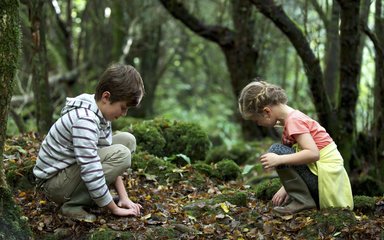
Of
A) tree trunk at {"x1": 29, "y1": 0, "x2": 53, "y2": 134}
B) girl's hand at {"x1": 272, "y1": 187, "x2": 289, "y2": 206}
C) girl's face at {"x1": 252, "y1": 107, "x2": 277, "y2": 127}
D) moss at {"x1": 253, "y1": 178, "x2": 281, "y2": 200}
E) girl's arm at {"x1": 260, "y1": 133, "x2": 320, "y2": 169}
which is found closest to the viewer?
girl's arm at {"x1": 260, "y1": 133, "x2": 320, "y2": 169}

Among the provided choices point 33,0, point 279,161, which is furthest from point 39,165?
point 33,0

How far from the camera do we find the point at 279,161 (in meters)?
4.08

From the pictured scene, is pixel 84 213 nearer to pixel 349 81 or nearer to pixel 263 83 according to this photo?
pixel 263 83

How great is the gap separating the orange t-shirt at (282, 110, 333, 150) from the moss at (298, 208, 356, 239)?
21.6 inches

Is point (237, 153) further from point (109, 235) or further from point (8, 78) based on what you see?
point (8, 78)

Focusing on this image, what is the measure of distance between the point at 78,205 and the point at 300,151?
1.84 metres

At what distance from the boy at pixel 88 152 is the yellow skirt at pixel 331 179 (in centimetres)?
152

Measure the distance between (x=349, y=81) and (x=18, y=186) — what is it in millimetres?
4577

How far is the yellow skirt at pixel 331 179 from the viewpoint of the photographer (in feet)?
14.0

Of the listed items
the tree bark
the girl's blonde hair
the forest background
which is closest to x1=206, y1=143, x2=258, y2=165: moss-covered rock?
the forest background

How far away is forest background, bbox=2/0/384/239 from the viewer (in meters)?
7.28

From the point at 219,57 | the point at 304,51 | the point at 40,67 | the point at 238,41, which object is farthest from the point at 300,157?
the point at 219,57

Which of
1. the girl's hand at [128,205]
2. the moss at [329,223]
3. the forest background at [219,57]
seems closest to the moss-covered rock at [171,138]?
the forest background at [219,57]

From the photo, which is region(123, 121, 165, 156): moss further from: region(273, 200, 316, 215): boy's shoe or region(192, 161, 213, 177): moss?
region(273, 200, 316, 215): boy's shoe
